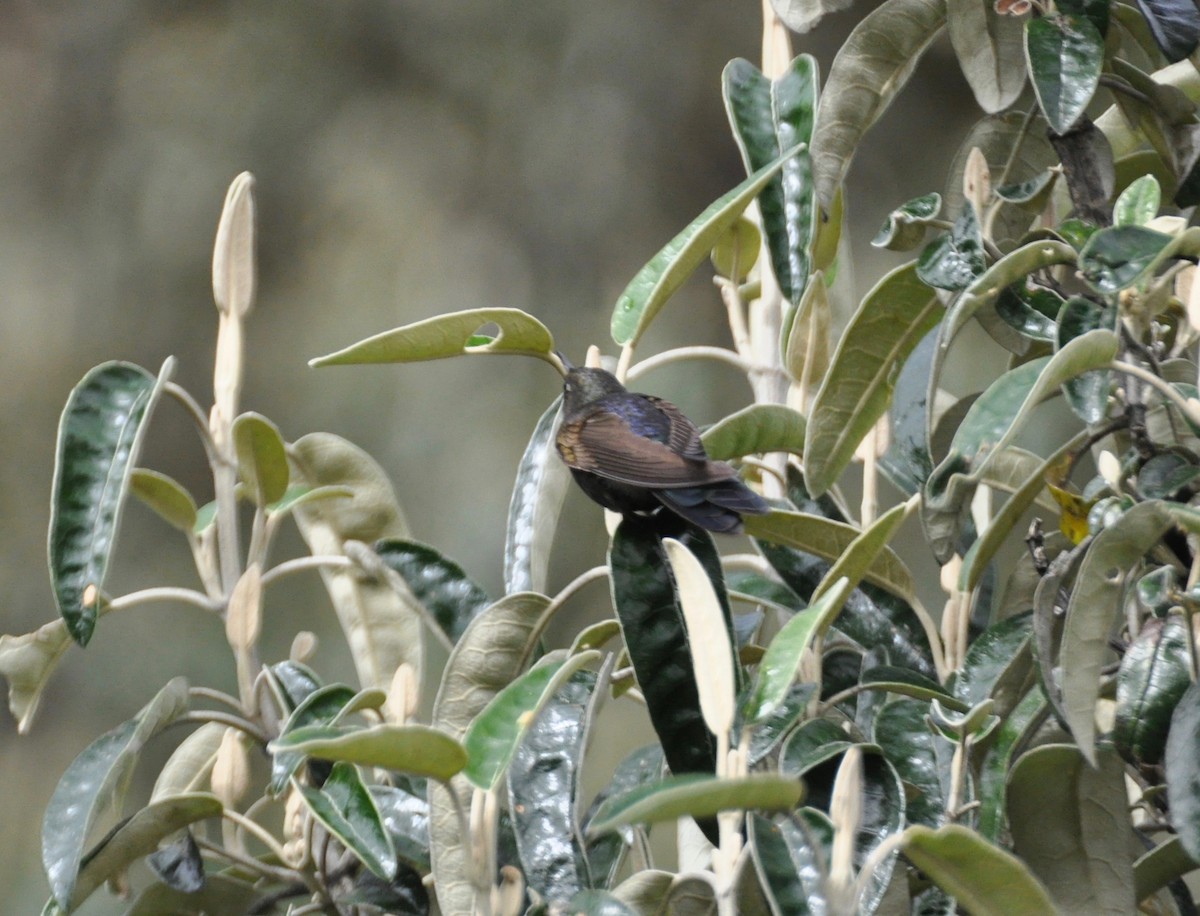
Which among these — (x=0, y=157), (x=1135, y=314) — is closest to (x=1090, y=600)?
Answer: (x=1135, y=314)

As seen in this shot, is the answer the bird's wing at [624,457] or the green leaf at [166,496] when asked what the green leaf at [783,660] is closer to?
the bird's wing at [624,457]

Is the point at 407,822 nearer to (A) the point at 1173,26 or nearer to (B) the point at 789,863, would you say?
(B) the point at 789,863

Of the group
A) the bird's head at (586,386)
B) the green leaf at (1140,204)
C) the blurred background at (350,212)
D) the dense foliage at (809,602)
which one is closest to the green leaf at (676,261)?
the dense foliage at (809,602)

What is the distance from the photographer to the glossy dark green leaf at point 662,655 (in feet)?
2.33

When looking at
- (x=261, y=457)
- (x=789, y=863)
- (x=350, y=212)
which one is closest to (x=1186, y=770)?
(x=789, y=863)

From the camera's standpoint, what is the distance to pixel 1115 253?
739mm

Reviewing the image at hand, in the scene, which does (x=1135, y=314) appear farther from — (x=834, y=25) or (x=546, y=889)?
(x=834, y=25)

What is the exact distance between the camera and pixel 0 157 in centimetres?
269

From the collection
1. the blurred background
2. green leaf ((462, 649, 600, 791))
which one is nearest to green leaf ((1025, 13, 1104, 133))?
green leaf ((462, 649, 600, 791))

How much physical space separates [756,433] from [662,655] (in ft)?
0.84

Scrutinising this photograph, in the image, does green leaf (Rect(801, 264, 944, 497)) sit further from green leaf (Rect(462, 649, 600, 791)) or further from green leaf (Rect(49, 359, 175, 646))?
green leaf (Rect(49, 359, 175, 646))

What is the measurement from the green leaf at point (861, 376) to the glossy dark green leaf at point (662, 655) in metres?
0.15

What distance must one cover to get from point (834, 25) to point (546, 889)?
222 centimetres

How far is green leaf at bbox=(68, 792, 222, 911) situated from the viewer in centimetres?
86
